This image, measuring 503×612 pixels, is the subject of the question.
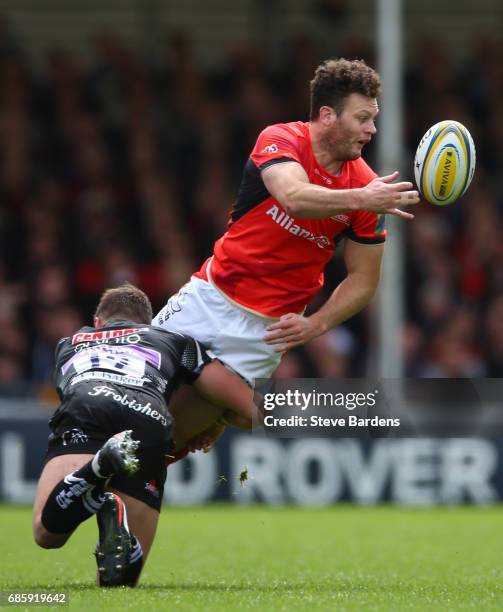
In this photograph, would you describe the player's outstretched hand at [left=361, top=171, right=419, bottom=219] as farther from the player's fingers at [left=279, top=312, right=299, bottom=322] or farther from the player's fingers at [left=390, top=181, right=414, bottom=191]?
the player's fingers at [left=279, top=312, right=299, bottom=322]

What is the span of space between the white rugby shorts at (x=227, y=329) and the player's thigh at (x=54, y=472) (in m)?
1.15

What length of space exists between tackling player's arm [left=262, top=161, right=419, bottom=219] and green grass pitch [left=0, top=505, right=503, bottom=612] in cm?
167

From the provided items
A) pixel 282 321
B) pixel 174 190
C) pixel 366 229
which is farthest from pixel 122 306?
pixel 174 190

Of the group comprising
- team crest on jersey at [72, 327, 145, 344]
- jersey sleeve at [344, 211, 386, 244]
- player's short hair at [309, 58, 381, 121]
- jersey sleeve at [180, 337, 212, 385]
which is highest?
player's short hair at [309, 58, 381, 121]

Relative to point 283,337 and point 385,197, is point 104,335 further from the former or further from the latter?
point 385,197

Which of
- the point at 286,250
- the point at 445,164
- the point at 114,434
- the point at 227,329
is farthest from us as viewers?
the point at 227,329

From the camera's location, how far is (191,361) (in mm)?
6938

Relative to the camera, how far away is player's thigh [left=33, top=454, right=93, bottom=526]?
6168mm

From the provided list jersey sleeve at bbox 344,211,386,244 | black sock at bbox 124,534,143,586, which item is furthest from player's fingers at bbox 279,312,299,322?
black sock at bbox 124,534,143,586

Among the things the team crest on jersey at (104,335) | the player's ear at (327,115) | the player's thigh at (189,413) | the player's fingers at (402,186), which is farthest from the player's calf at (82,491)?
the player's ear at (327,115)

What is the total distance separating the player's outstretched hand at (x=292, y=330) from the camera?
6.93m

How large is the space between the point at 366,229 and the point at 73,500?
2085 millimetres

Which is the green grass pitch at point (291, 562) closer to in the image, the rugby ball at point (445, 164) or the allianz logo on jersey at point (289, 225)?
the allianz logo on jersey at point (289, 225)

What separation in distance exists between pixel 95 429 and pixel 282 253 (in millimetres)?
1381
